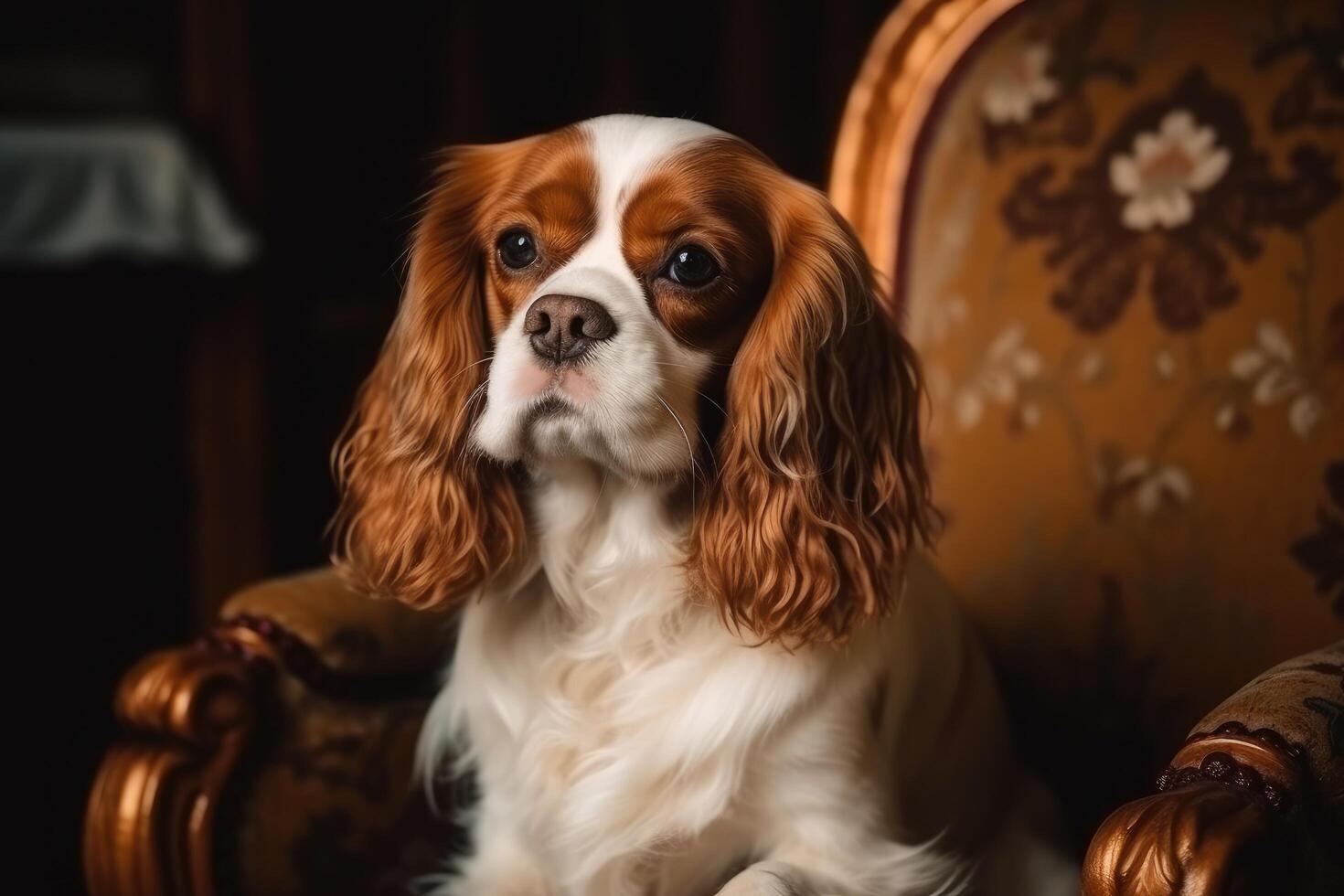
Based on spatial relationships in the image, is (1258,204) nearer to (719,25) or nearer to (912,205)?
(912,205)

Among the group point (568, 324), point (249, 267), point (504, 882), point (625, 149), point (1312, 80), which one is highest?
point (1312, 80)

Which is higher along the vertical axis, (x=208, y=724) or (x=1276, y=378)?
(x=1276, y=378)

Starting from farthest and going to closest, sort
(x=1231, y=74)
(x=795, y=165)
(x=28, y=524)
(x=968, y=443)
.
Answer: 1. (x=795, y=165)
2. (x=28, y=524)
3. (x=968, y=443)
4. (x=1231, y=74)

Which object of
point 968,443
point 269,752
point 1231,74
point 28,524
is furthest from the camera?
point 28,524

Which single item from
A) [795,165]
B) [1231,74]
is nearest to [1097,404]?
[1231,74]

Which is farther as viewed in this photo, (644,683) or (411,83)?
(411,83)

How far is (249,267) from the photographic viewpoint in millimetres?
2867

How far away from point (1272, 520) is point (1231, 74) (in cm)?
48

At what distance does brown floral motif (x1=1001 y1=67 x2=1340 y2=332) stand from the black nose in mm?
748

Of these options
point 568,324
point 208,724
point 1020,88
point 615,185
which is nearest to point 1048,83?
point 1020,88

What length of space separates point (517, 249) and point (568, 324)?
17cm

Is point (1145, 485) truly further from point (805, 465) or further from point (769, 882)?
point (769, 882)

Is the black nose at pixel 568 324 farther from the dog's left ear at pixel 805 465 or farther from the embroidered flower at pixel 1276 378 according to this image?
the embroidered flower at pixel 1276 378

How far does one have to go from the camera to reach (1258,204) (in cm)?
145
